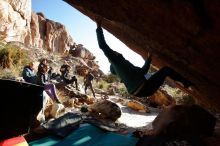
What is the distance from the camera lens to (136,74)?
21.3ft

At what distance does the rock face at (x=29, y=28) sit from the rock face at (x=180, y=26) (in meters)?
23.0

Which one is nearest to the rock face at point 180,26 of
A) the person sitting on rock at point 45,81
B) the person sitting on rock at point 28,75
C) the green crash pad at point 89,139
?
the green crash pad at point 89,139

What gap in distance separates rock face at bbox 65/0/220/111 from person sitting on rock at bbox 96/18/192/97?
1.34 feet

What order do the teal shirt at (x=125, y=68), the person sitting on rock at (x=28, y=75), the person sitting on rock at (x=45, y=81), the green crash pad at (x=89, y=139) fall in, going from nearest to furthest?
the teal shirt at (x=125, y=68) → the green crash pad at (x=89, y=139) → the person sitting on rock at (x=28, y=75) → the person sitting on rock at (x=45, y=81)

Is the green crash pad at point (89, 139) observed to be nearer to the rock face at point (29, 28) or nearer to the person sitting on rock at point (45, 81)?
the person sitting on rock at point (45, 81)

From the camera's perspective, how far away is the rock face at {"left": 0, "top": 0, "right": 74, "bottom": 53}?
1170 inches

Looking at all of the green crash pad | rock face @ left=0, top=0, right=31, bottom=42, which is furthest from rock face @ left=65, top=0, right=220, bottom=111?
rock face @ left=0, top=0, right=31, bottom=42

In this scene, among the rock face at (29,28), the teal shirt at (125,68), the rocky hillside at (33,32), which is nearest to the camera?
the teal shirt at (125,68)

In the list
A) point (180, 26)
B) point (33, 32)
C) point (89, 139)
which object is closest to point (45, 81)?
point (89, 139)

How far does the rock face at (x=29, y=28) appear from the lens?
2972 cm

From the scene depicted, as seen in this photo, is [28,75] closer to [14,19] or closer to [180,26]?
[180,26]

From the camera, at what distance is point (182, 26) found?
15.7 ft

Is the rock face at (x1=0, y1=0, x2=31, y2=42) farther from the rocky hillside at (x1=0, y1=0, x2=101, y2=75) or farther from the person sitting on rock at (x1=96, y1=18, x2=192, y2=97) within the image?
the person sitting on rock at (x1=96, y1=18, x2=192, y2=97)

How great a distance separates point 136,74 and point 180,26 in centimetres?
198
